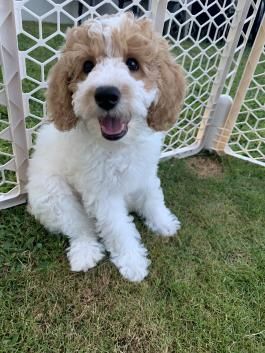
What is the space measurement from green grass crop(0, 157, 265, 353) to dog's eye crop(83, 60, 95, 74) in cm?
123

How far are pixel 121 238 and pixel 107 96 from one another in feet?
3.27

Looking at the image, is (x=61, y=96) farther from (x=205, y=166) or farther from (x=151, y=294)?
(x=205, y=166)

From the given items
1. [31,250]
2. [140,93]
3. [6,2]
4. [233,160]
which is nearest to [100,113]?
[140,93]

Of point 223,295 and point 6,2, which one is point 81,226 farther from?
point 6,2

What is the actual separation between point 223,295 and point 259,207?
96 cm

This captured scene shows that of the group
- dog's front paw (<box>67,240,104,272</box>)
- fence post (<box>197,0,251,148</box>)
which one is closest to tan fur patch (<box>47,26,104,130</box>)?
dog's front paw (<box>67,240,104,272</box>)

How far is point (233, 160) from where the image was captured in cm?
352

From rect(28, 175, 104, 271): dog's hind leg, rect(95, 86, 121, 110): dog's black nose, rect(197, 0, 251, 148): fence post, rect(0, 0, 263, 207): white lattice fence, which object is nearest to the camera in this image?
rect(95, 86, 121, 110): dog's black nose

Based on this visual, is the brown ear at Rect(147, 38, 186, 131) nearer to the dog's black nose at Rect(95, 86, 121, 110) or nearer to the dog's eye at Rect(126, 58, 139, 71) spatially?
the dog's eye at Rect(126, 58, 139, 71)

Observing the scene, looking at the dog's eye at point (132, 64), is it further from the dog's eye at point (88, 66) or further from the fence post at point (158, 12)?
the fence post at point (158, 12)

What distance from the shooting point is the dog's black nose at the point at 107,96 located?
1692 millimetres

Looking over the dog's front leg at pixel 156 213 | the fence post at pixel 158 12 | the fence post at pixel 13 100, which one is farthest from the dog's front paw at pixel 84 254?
the fence post at pixel 158 12

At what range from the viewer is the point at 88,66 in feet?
6.08

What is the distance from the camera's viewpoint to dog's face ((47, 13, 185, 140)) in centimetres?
174
